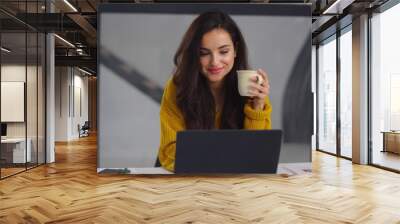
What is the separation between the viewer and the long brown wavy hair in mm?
3455

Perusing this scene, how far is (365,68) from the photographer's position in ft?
24.1

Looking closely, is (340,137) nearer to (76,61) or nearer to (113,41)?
(113,41)

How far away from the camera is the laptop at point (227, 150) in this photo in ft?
6.67

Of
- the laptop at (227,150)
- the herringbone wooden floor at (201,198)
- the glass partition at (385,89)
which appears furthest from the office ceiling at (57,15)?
the laptop at (227,150)

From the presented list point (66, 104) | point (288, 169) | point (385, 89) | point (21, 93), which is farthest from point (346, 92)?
point (66, 104)

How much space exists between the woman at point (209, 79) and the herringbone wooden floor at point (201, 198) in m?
0.64

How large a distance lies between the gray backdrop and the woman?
0.62 meters

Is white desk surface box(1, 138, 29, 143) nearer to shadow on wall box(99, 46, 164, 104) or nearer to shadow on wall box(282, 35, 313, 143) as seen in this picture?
shadow on wall box(99, 46, 164, 104)

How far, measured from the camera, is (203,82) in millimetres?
3607

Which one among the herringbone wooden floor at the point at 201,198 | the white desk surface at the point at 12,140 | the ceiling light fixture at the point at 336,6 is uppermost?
the ceiling light fixture at the point at 336,6

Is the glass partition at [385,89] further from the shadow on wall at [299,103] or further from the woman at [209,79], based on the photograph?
the woman at [209,79]

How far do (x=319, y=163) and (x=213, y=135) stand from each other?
234 inches

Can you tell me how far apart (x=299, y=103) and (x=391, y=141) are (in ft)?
10.8

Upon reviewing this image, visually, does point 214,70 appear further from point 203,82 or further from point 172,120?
point 172,120
